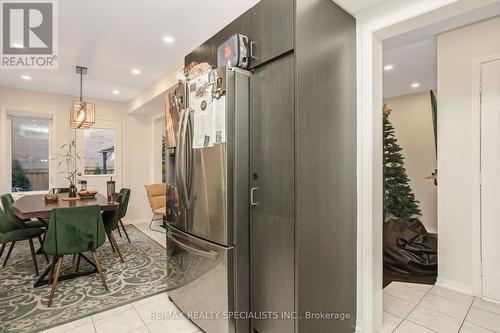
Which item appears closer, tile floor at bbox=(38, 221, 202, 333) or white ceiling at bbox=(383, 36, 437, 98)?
tile floor at bbox=(38, 221, 202, 333)

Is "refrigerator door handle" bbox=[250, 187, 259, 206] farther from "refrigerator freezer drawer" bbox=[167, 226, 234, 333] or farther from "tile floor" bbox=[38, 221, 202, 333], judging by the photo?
"tile floor" bbox=[38, 221, 202, 333]

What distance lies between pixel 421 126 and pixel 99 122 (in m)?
6.89

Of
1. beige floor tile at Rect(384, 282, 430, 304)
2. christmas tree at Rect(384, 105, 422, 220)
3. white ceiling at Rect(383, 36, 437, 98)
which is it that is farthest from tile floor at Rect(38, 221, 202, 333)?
white ceiling at Rect(383, 36, 437, 98)

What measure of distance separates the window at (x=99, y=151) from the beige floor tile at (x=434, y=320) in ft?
19.8

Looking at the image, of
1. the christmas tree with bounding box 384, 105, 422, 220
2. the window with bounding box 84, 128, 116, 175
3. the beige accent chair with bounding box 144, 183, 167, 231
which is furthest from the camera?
the window with bounding box 84, 128, 116, 175

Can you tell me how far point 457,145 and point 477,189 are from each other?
49 cm

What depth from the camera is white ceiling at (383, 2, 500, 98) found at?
8.18 ft

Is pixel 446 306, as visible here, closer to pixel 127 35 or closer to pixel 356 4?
pixel 356 4

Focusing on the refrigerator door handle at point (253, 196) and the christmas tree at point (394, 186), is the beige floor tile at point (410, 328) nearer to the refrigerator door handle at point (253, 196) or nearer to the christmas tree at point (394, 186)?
the refrigerator door handle at point (253, 196)

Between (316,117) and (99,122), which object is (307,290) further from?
(99,122)

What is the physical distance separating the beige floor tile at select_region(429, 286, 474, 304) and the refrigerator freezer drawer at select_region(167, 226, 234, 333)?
2.26m

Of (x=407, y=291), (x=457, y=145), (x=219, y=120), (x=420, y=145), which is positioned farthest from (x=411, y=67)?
(x=219, y=120)

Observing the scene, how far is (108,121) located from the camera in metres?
5.73

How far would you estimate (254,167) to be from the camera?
190cm
